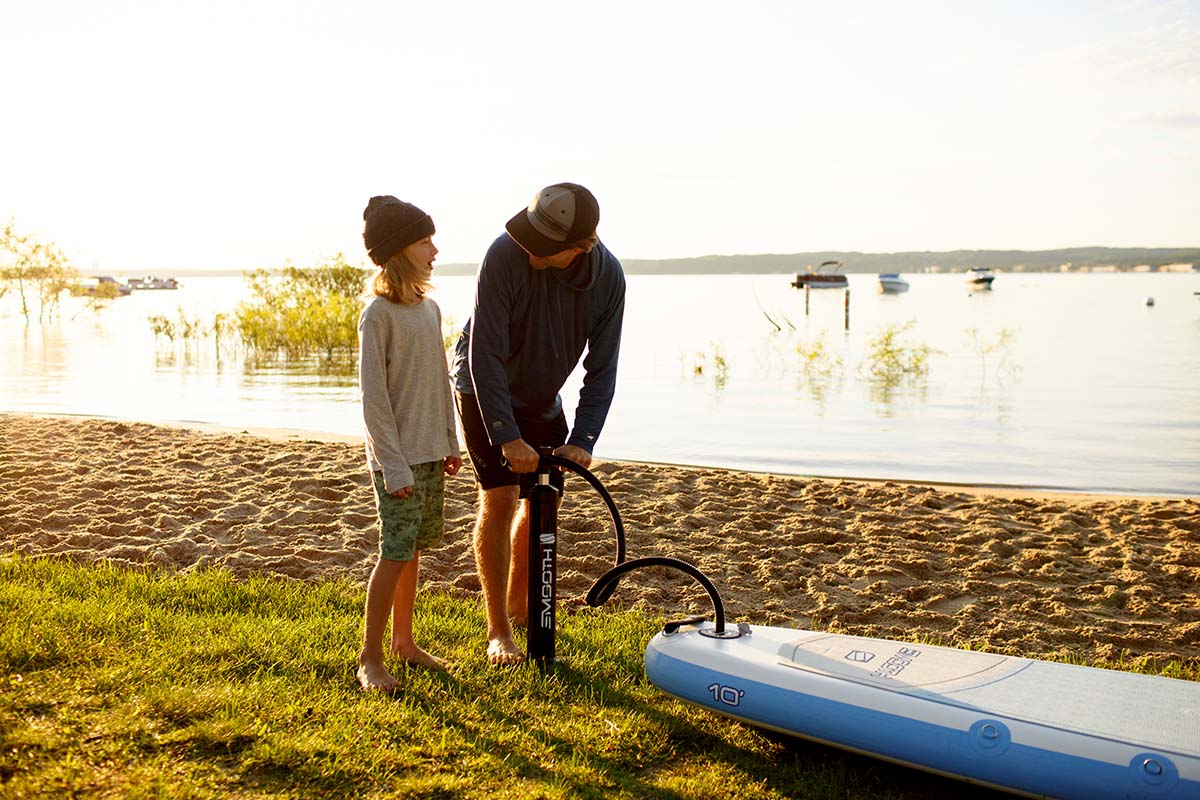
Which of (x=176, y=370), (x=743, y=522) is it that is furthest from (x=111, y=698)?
(x=176, y=370)

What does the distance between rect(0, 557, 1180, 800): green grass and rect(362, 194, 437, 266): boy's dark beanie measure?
157 centimetres

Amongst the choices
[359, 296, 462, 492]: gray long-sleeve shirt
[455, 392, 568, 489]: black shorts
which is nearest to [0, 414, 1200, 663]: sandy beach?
[455, 392, 568, 489]: black shorts

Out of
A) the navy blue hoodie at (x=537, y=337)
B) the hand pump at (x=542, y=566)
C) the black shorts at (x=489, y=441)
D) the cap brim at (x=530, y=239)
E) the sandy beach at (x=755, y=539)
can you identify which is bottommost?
the sandy beach at (x=755, y=539)

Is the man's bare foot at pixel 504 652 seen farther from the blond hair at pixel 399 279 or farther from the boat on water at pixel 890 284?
the boat on water at pixel 890 284

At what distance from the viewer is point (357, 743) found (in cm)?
325

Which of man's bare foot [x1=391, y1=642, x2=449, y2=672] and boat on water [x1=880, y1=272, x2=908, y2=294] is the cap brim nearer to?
man's bare foot [x1=391, y1=642, x2=449, y2=672]

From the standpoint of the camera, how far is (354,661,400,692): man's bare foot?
3.69 meters

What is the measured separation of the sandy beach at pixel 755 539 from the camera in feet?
17.4

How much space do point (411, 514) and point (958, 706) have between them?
1972 millimetres

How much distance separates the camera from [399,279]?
382 centimetres

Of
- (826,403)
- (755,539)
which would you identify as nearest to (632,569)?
(755,539)

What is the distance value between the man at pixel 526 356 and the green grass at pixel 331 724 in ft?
1.70

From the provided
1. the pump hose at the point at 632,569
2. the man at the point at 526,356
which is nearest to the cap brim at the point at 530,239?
the man at the point at 526,356

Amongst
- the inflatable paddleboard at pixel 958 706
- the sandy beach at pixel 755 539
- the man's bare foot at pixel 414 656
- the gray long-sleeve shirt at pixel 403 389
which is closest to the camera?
the inflatable paddleboard at pixel 958 706
